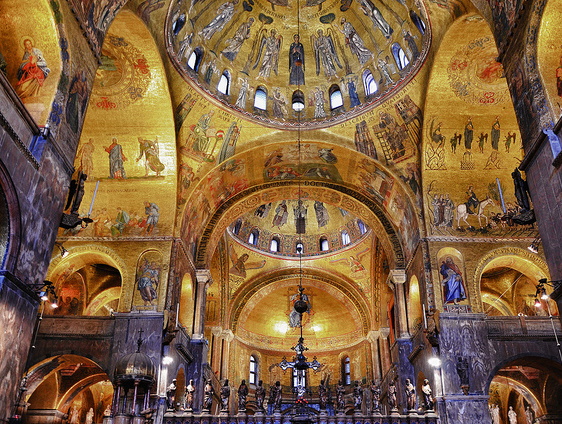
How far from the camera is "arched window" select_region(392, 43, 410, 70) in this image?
1905 cm

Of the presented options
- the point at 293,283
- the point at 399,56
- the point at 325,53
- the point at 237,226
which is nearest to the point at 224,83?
the point at 325,53

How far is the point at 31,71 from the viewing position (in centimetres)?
1015

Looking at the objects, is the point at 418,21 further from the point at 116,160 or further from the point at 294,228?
the point at 294,228

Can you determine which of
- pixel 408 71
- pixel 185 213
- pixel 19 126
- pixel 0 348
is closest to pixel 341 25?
pixel 408 71

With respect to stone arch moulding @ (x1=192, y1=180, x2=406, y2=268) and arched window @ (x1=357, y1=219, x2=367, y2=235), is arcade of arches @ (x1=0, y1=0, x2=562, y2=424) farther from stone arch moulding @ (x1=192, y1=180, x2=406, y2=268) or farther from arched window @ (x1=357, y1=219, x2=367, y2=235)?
arched window @ (x1=357, y1=219, x2=367, y2=235)

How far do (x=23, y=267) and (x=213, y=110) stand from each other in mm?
11619

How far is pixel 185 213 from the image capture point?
63.7 feet

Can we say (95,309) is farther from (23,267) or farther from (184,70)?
(23,267)

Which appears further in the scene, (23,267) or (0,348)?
(23,267)

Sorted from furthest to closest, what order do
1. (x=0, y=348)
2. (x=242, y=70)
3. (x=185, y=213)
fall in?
1. (x=242, y=70)
2. (x=185, y=213)
3. (x=0, y=348)

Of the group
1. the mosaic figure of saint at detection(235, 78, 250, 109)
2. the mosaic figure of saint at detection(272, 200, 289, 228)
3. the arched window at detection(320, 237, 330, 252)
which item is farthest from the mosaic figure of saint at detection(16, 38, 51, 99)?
the arched window at detection(320, 237, 330, 252)

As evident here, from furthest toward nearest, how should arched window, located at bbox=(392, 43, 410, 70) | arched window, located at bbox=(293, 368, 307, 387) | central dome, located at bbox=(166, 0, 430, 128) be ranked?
central dome, located at bbox=(166, 0, 430, 128) < arched window, located at bbox=(392, 43, 410, 70) < arched window, located at bbox=(293, 368, 307, 387)

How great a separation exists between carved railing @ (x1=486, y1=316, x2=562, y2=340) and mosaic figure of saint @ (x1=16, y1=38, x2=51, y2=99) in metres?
14.7

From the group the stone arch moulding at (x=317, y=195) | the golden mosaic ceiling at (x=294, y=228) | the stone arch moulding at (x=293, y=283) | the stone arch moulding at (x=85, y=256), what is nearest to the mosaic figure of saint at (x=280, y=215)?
the golden mosaic ceiling at (x=294, y=228)
